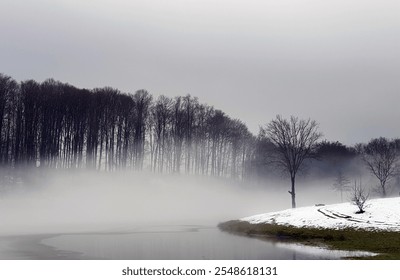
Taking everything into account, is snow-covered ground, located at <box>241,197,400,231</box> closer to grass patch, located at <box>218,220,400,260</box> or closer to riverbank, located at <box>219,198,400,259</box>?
riverbank, located at <box>219,198,400,259</box>

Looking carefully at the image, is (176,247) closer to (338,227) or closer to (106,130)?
(338,227)

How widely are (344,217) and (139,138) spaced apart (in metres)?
59.8

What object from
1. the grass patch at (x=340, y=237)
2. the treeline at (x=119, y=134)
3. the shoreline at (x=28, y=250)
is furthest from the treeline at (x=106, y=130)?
the grass patch at (x=340, y=237)

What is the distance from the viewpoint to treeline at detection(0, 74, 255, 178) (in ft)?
284

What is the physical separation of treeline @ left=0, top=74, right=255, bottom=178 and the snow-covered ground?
48.2 m

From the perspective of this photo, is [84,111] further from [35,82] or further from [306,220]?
[306,220]

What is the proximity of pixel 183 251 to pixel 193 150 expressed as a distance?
73.0 metres

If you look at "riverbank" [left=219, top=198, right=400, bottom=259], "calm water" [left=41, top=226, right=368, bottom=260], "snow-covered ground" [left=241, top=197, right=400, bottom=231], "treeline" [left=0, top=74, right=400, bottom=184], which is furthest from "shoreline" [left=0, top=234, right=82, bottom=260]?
"treeline" [left=0, top=74, right=400, bottom=184]

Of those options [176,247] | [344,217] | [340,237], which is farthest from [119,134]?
[340,237]

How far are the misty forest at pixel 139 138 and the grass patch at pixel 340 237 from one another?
24830mm

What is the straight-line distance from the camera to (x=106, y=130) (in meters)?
93.6

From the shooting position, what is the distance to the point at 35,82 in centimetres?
9162
